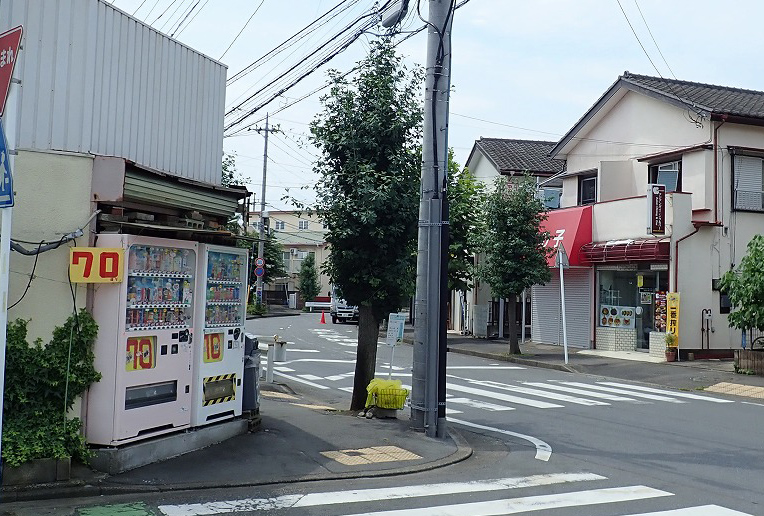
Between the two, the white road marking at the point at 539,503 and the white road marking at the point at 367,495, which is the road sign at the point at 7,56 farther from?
the white road marking at the point at 539,503

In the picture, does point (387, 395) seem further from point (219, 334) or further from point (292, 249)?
point (292, 249)

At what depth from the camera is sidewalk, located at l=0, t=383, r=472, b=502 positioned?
7512 mm

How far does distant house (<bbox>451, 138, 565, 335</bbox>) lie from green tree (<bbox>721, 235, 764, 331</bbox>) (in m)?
13.2

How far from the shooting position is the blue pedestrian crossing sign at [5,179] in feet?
19.6

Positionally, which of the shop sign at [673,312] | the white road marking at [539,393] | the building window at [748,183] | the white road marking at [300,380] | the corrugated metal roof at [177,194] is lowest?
the white road marking at [300,380]

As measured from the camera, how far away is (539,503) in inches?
307

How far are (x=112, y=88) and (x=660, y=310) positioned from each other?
63.3ft

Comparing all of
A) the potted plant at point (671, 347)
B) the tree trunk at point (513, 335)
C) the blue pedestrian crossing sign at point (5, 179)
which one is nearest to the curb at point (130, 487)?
the blue pedestrian crossing sign at point (5, 179)

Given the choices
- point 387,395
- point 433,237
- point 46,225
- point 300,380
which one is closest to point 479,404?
point 387,395

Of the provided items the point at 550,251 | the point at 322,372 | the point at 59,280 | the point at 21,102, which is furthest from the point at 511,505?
the point at 550,251

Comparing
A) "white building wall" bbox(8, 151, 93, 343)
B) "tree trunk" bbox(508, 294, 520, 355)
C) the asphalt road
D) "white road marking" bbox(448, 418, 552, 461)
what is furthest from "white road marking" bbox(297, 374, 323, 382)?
"white building wall" bbox(8, 151, 93, 343)

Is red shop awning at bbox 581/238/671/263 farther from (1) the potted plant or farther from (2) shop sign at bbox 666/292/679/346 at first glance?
(1) the potted plant

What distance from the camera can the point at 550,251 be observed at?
2656 cm

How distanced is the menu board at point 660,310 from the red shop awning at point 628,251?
1.10m
